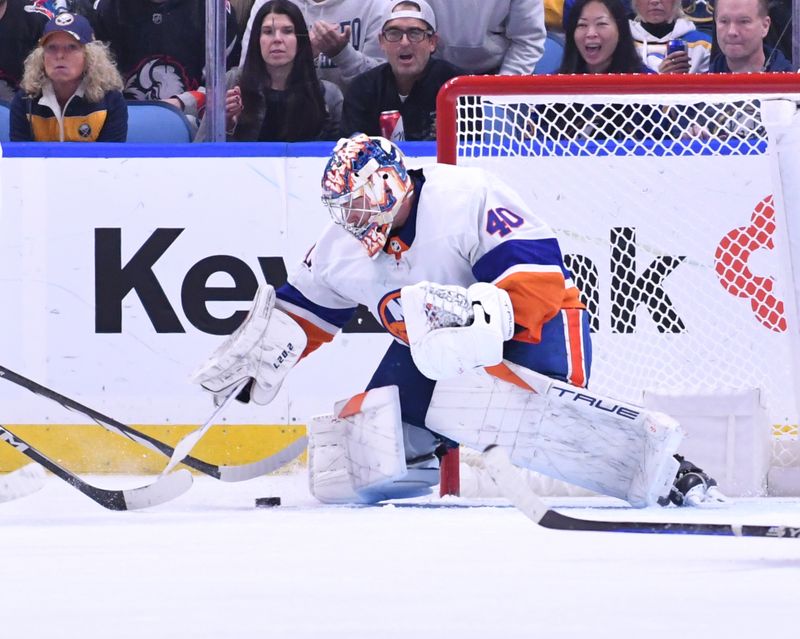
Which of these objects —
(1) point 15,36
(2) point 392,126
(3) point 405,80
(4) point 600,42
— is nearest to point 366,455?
(2) point 392,126

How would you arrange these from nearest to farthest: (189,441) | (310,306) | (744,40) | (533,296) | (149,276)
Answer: (533,296), (189,441), (310,306), (149,276), (744,40)

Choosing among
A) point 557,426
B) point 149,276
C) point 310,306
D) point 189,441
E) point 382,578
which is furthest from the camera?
point 149,276

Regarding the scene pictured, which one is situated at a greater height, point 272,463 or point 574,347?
point 574,347

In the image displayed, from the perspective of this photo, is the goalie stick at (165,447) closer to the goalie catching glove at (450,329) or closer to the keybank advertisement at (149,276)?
the keybank advertisement at (149,276)

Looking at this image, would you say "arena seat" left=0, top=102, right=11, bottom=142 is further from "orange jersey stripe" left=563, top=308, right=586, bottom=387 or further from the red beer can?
"orange jersey stripe" left=563, top=308, right=586, bottom=387

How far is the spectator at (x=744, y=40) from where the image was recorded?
4477 millimetres

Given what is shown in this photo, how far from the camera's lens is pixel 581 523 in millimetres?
2512

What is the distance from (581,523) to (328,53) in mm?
2649

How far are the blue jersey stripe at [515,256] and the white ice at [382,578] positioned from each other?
54 centimetres

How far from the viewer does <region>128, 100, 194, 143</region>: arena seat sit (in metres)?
4.61

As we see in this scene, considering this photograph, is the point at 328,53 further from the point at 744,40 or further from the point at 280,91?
the point at 744,40

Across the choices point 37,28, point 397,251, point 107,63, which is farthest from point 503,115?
point 37,28

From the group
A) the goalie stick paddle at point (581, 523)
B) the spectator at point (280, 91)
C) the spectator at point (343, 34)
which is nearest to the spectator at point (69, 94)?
the spectator at point (280, 91)

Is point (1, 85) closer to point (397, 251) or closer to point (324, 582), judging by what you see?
point (397, 251)
